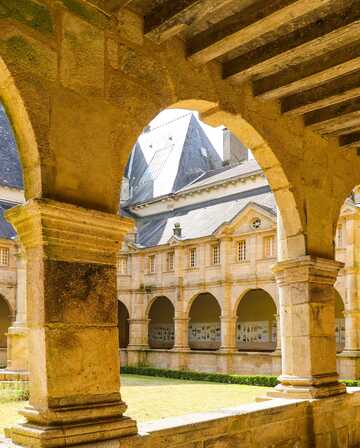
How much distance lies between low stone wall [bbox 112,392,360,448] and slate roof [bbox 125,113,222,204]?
2387cm

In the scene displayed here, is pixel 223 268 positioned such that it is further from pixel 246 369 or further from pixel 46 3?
pixel 46 3

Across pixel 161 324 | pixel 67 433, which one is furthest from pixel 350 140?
pixel 161 324

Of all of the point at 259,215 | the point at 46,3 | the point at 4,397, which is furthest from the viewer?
the point at 259,215

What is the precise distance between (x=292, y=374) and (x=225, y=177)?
20768 millimetres

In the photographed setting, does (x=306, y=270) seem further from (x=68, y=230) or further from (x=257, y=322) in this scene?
(x=257, y=322)

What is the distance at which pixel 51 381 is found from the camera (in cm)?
313

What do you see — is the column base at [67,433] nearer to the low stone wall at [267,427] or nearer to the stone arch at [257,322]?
the low stone wall at [267,427]

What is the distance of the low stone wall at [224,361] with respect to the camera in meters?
18.1

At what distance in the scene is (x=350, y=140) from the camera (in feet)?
20.1

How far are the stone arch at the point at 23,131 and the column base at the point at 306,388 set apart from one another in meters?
3.22

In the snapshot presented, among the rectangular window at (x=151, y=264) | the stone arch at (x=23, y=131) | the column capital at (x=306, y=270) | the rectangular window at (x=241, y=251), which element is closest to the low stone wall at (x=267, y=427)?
the column capital at (x=306, y=270)

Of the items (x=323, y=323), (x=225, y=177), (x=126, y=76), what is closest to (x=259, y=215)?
(x=225, y=177)

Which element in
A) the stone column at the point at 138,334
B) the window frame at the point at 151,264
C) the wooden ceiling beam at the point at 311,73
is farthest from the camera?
the window frame at the point at 151,264

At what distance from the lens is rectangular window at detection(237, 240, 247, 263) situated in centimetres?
2191
